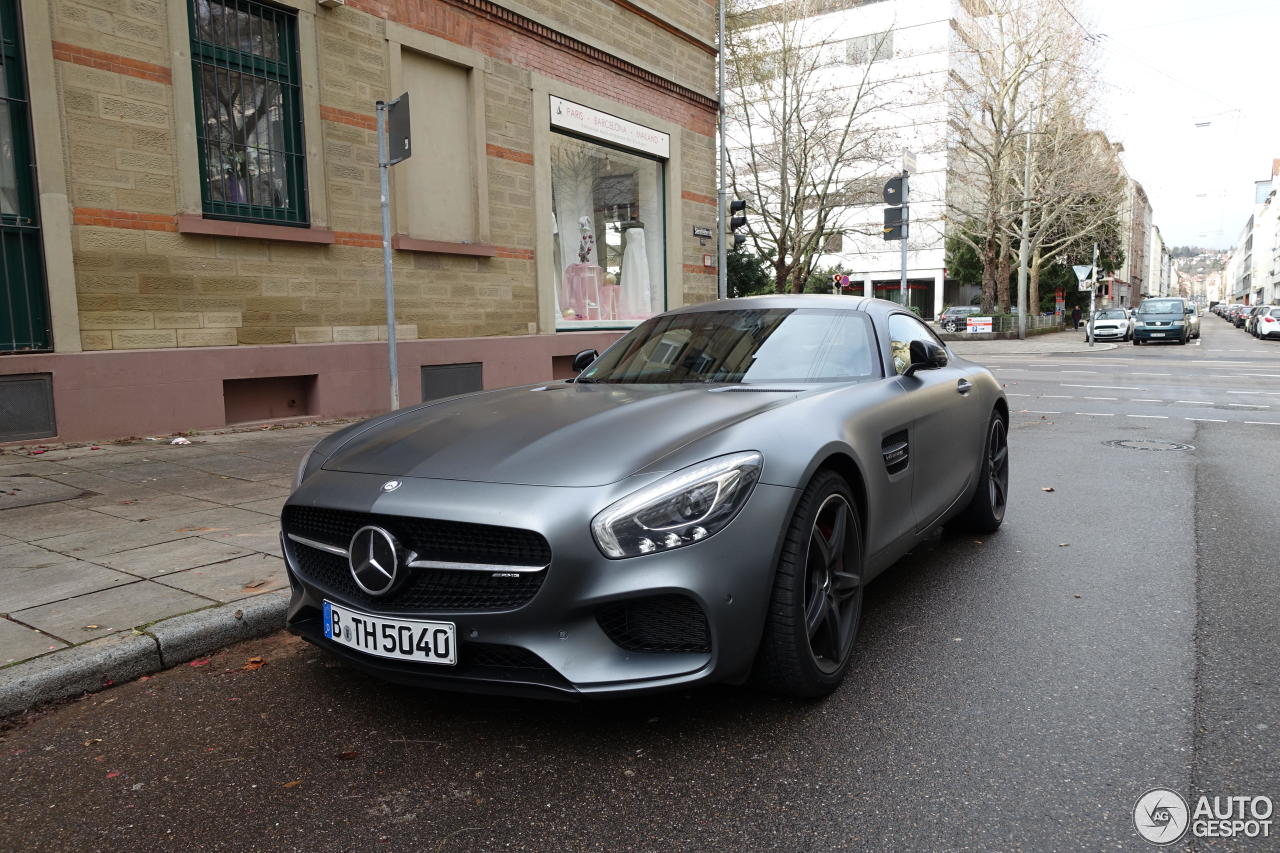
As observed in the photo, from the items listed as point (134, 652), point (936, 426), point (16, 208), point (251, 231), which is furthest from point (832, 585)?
point (251, 231)

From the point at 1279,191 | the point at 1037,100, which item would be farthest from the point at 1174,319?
the point at 1279,191

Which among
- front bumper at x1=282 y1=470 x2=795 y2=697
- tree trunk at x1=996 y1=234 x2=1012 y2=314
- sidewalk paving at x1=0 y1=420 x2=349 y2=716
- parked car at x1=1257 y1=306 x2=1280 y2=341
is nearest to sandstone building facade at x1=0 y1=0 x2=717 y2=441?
sidewalk paving at x1=0 y1=420 x2=349 y2=716

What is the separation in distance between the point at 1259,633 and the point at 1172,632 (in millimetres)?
329

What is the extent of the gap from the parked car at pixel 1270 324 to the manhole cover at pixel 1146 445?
35.0 metres

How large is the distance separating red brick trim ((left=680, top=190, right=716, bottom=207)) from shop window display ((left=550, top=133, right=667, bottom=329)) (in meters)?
0.54

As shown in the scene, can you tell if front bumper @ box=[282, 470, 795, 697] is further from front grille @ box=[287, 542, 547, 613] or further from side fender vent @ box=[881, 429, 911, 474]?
side fender vent @ box=[881, 429, 911, 474]

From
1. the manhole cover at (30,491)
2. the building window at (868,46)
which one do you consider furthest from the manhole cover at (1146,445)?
the building window at (868,46)

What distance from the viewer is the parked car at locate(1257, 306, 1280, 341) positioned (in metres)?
37.2

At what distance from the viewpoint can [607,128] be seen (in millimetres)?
14156

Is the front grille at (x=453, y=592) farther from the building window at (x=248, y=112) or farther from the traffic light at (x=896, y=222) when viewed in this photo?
the traffic light at (x=896, y=222)

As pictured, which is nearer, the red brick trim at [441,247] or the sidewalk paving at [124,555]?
the sidewalk paving at [124,555]

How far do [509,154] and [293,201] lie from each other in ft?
11.5

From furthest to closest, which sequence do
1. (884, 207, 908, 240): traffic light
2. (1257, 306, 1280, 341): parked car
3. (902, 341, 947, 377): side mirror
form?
(1257, 306, 1280, 341): parked car < (884, 207, 908, 240): traffic light < (902, 341, 947, 377): side mirror

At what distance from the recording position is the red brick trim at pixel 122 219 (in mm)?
7605
